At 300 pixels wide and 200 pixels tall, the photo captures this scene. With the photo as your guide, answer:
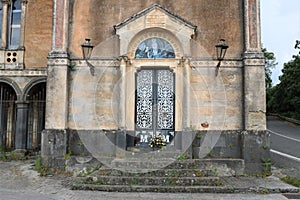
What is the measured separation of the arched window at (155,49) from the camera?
12005mm

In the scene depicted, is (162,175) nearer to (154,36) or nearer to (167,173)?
(167,173)

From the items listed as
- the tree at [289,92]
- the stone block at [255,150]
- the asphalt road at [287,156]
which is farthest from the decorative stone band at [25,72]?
the tree at [289,92]

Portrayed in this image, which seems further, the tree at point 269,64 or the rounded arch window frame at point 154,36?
the tree at point 269,64

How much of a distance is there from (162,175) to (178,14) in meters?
6.22

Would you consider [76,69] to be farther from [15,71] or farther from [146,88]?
[15,71]

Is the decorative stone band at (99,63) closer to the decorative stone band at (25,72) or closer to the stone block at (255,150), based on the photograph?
the decorative stone band at (25,72)

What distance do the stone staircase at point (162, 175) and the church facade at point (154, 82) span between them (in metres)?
0.67

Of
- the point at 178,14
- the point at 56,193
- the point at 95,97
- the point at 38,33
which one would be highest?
the point at 178,14

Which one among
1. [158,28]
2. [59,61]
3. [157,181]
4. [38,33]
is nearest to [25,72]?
[38,33]

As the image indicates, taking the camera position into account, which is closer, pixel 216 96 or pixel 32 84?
pixel 216 96

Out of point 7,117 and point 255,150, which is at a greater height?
point 7,117

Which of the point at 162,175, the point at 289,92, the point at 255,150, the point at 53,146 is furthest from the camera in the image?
the point at 289,92

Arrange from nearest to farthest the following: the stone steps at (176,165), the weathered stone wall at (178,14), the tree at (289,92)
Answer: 1. the stone steps at (176,165)
2. the weathered stone wall at (178,14)
3. the tree at (289,92)

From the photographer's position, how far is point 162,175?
392 inches
